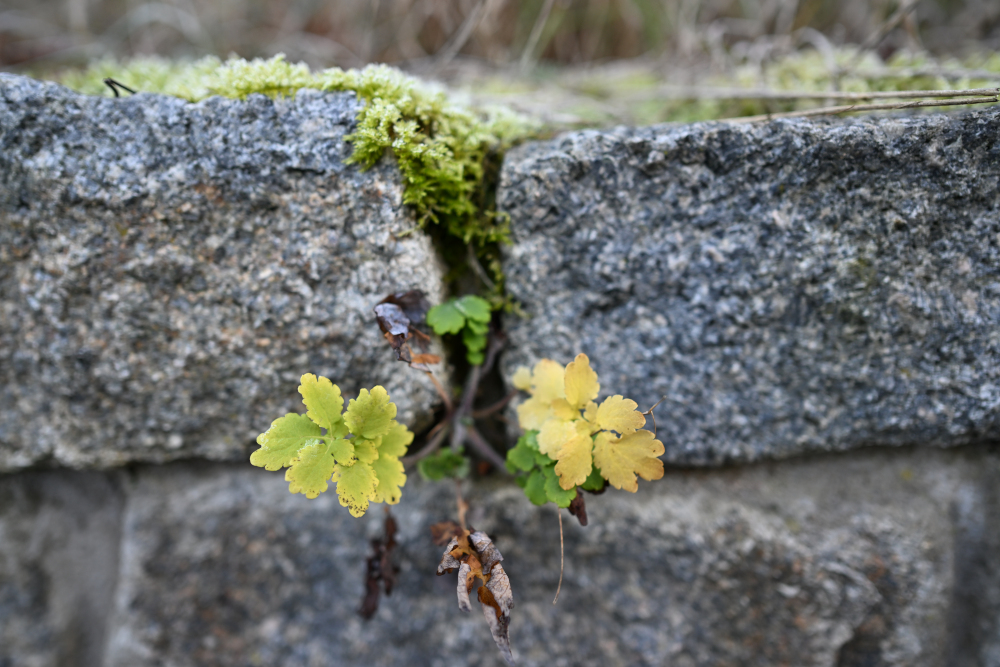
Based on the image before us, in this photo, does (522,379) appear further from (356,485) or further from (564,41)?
(564,41)

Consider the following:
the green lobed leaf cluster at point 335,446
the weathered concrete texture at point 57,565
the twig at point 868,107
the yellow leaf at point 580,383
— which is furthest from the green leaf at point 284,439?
the twig at point 868,107

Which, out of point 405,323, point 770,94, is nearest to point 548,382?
point 405,323

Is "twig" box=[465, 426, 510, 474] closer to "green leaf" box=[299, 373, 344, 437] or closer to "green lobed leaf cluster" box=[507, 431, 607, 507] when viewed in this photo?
"green lobed leaf cluster" box=[507, 431, 607, 507]

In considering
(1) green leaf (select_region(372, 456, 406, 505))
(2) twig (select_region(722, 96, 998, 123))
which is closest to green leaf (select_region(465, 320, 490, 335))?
(1) green leaf (select_region(372, 456, 406, 505))

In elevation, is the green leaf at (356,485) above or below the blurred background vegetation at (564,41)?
below

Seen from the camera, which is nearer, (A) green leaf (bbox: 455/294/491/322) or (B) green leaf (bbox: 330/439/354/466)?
(B) green leaf (bbox: 330/439/354/466)

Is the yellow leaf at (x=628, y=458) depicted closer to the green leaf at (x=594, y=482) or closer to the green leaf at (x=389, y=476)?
the green leaf at (x=594, y=482)
